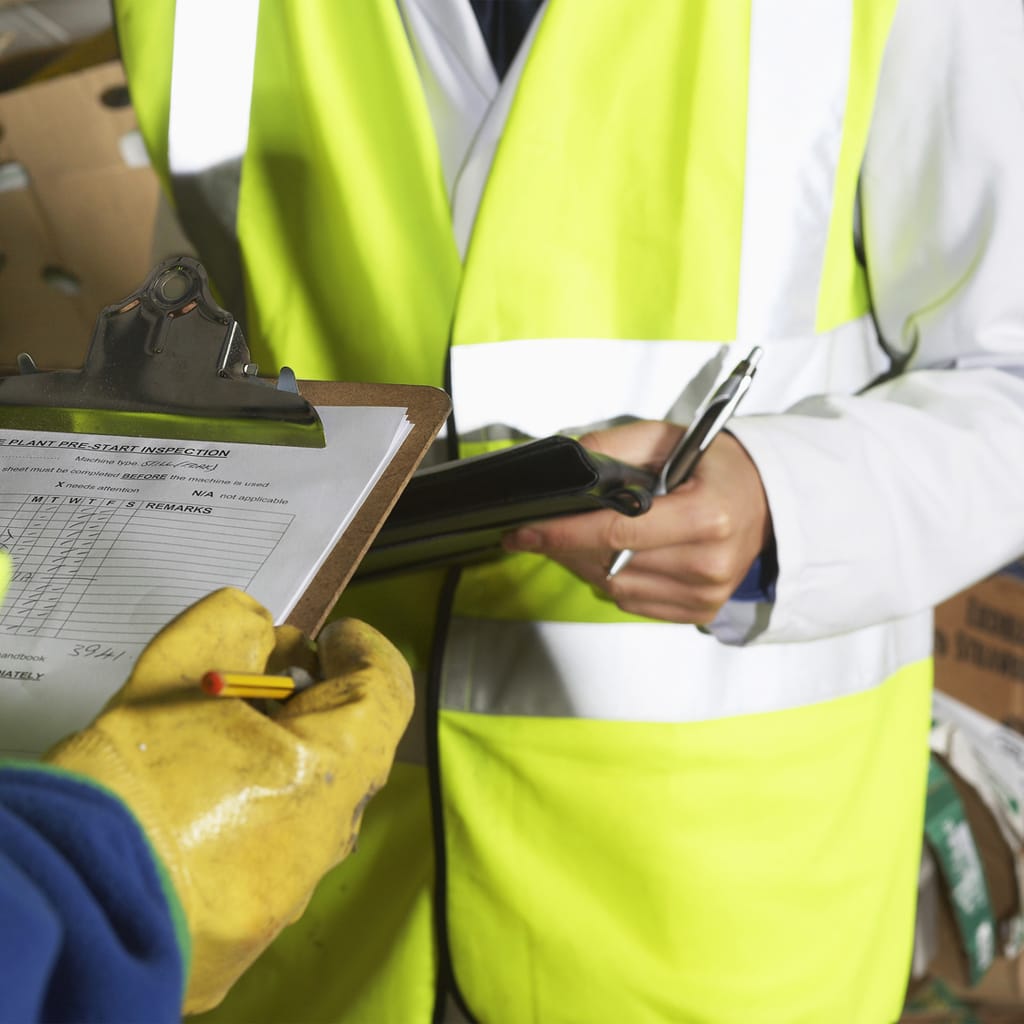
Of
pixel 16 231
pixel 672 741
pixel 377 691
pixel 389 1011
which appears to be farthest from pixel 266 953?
pixel 16 231

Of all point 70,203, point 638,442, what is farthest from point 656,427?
point 70,203

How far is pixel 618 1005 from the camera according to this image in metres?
0.73

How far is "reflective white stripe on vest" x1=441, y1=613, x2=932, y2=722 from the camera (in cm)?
72

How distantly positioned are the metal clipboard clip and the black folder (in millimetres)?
74

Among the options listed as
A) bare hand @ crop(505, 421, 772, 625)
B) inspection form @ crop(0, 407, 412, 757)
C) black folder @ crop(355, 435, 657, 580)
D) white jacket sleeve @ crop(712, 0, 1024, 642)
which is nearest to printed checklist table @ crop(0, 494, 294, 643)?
inspection form @ crop(0, 407, 412, 757)

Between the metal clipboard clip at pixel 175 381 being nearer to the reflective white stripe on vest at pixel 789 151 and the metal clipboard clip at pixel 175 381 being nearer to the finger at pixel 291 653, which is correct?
the finger at pixel 291 653

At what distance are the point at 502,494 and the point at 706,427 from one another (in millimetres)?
177

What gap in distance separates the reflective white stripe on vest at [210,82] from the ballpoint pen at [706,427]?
0.49 meters

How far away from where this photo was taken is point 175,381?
49 centimetres

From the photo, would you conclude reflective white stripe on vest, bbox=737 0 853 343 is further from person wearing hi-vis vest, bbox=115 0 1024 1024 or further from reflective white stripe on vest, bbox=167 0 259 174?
reflective white stripe on vest, bbox=167 0 259 174

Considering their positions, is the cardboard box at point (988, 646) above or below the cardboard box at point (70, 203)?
below

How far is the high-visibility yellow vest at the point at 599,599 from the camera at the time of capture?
682 millimetres

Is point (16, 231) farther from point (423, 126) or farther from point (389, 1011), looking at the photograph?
point (389, 1011)

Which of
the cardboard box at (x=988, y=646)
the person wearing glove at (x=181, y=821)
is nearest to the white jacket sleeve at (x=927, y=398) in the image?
the person wearing glove at (x=181, y=821)
